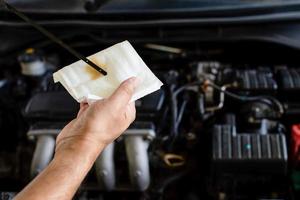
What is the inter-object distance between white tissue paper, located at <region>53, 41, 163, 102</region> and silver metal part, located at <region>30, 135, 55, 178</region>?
1.19 ft

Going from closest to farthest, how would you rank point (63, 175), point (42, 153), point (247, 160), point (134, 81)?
point (63, 175), point (134, 81), point (247, 160), point (42, 153)

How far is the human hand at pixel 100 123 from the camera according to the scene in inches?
Answer: 31.0

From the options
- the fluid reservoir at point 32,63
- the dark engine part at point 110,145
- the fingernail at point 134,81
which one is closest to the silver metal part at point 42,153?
the dark engine part at point 110,145

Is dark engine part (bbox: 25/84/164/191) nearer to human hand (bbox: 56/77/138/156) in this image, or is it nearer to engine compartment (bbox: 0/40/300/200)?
engine compartment (bbox: 0/40/300/200)

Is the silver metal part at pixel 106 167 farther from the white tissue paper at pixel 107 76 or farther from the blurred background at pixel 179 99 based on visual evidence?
the white tissue paper at pixel 107 76

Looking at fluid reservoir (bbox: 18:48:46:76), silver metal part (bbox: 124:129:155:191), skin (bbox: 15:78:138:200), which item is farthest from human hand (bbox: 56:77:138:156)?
fluid reservoir (bbox: 18:48:46:76)

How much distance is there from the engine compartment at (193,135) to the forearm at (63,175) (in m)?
0.45

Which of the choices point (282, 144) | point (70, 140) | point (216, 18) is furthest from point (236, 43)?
point (70, 140)

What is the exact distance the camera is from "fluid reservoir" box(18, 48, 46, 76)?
1.43 metres

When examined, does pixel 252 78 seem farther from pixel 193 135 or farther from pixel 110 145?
pixel 110 145

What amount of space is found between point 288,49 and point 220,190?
47 cm

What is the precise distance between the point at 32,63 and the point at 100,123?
2.30 ft

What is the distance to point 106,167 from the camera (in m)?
1.22

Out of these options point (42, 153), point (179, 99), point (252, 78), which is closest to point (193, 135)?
point (179, 99)
